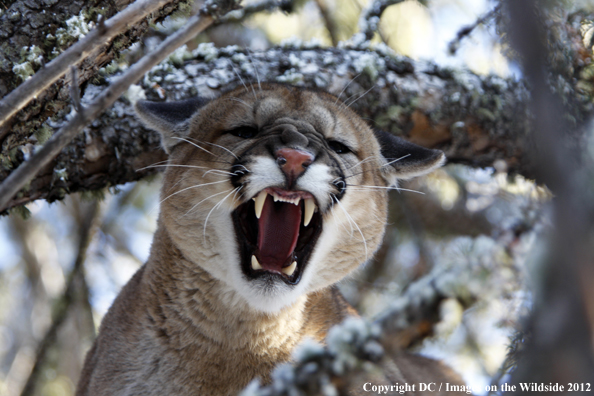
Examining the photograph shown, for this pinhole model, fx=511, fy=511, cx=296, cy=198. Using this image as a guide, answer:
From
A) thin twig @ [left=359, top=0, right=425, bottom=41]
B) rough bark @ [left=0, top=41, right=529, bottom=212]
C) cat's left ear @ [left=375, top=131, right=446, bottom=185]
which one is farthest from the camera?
thin twig @ [left=359, top=0, right=425, bottom=41]

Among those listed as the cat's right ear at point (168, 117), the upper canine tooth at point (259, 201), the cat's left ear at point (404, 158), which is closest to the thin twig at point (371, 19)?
the cat's left ear at point (404, 158)

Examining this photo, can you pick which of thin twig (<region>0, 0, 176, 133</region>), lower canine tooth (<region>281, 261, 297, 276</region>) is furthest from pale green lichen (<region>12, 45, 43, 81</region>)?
lower canine tooth (<region>281, 261, 297, 276</region>)

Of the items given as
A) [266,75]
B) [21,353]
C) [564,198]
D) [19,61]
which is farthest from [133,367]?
[21,353]

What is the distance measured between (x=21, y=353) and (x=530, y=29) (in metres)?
6.71

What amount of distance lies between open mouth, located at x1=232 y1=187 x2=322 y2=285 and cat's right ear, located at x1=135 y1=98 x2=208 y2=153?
2.57 ft

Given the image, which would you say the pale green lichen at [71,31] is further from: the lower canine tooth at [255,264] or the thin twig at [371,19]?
the thin twig at [371,19]

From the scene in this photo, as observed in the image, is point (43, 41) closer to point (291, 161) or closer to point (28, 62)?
point (28, 62)

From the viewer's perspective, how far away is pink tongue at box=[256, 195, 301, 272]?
109 inches

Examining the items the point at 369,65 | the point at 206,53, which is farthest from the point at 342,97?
the point at 206,53

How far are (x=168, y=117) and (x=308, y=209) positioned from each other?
45.3 inches

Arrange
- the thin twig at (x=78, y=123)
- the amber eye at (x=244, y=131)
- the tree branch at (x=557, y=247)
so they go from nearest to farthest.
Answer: the tree branch at (x=557, y=247), the thin twig at (x=78, y=123), the amber eye at (x=244, y=131)

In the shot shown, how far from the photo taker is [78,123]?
1.60 m

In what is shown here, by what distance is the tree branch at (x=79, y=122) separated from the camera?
152 centimetres

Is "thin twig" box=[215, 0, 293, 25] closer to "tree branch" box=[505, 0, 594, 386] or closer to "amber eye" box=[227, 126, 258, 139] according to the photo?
"amber eye" box=[227, 126, 258, 139]
